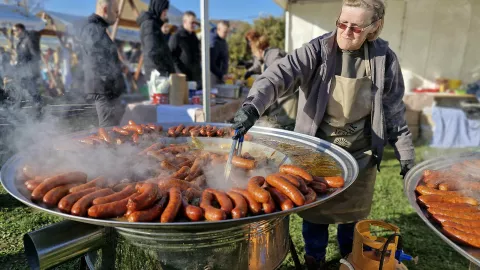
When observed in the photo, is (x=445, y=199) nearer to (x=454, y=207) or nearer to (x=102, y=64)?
(x=454, y=207)

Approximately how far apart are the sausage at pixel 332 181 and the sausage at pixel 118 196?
131 cm

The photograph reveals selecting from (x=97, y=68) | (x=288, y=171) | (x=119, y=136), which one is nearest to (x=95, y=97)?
(x=97, y=68)

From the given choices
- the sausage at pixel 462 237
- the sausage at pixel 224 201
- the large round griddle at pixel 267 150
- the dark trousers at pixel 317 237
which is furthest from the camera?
the dark trousers at pixel 317 237

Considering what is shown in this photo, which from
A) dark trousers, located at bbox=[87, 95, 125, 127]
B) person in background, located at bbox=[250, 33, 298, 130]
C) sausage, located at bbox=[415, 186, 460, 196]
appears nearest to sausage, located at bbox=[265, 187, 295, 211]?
sausage, located at bbox=[415, 186, 460, 196]

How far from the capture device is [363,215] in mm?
3852

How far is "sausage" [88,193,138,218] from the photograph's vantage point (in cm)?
194

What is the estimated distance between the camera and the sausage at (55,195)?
2078mm

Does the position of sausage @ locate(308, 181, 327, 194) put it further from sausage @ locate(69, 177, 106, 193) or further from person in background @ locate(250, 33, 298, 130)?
person in background @ locate(250, 33, 298, 130)

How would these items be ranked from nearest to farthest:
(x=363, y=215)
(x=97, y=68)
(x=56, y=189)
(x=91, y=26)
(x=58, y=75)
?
(x=56, y=189) < (x=363, y=215) < (x=91, y=26) < (x=97, y=68) < (x=58, y=75)

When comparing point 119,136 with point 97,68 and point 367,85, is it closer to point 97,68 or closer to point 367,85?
point 367,85

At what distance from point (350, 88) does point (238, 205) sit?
71.8 inches

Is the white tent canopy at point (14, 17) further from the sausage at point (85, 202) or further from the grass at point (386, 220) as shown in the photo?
the sausage at point (85, 202)

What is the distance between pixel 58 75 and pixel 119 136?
13.2 m

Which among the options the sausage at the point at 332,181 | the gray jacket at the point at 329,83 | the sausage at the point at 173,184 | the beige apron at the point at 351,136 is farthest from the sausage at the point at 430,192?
the sausage at the point at 173,184
